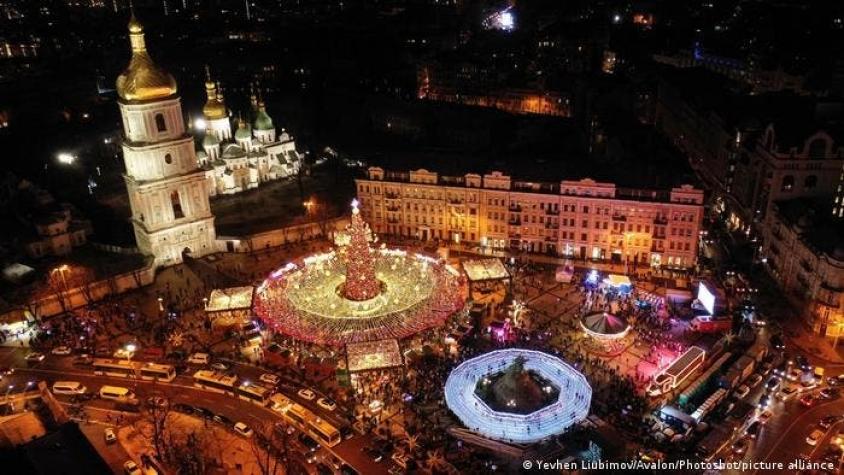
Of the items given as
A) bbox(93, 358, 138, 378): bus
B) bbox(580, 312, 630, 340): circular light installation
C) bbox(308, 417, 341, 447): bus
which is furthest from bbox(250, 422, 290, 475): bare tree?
bbox(580, 312, 630, 340): circular light installation

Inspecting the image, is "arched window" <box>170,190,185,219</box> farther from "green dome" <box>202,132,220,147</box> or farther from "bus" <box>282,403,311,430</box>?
"bus" <box>282,403,311,430</box>

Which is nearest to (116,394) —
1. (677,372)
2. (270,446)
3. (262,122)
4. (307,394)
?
(270,446)

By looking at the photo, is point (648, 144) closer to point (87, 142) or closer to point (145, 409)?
point (145, 409)

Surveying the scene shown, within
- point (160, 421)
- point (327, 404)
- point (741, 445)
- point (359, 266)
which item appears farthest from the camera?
point (359, 266)

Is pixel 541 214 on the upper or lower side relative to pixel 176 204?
lower

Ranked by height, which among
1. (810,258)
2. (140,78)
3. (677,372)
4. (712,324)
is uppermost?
Result: (140,78)

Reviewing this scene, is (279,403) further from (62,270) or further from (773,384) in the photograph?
(773,384)
